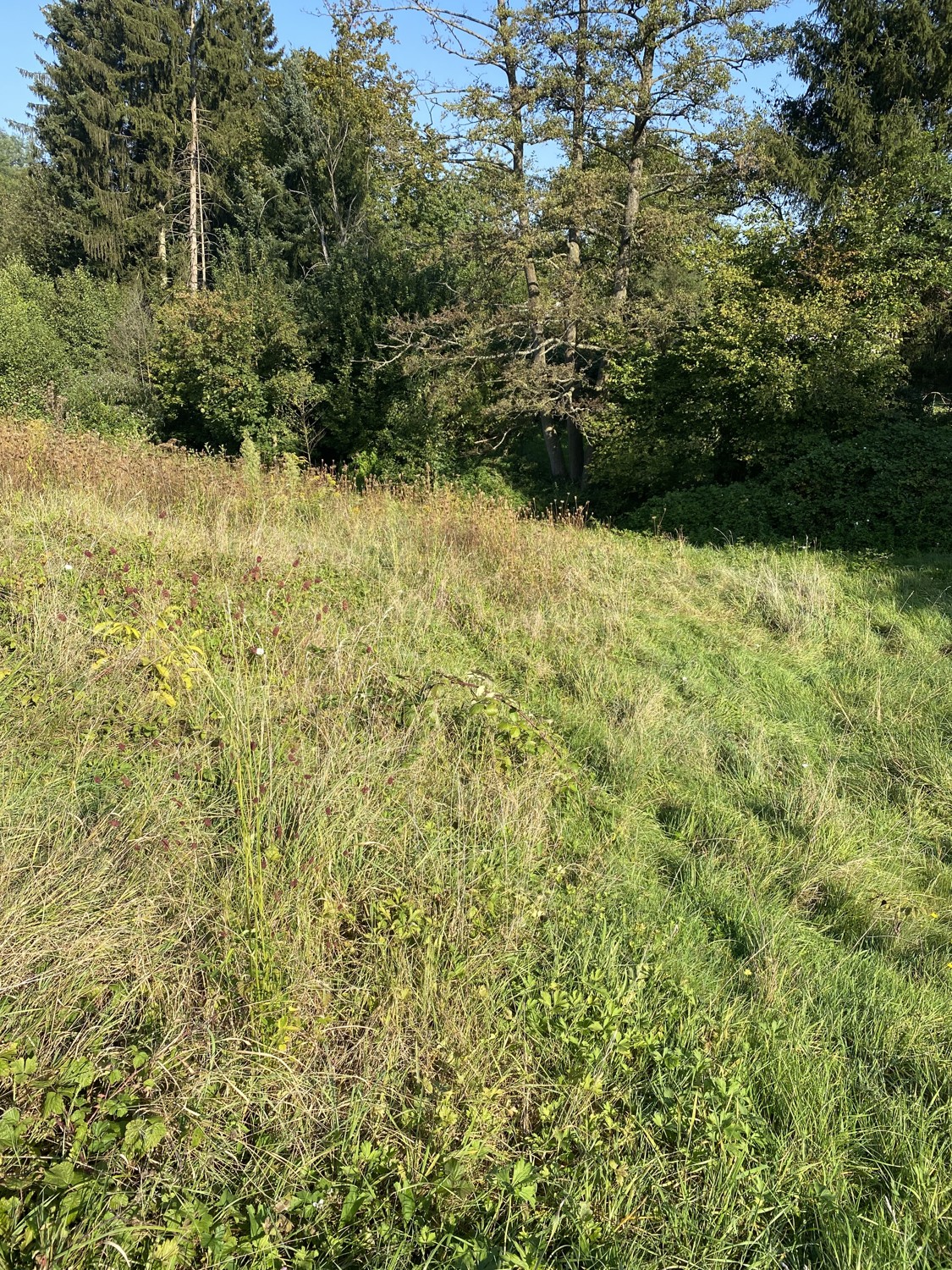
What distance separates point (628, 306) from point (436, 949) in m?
13.0

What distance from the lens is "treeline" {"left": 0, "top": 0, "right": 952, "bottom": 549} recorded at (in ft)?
37.4

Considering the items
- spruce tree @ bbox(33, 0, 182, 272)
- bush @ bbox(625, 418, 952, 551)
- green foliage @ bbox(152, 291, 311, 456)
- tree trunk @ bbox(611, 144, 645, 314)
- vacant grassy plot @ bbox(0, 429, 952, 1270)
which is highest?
spruce tree @ bbox(33, 0, 182, 272)

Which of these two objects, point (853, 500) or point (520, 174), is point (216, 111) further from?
point (853, 500)

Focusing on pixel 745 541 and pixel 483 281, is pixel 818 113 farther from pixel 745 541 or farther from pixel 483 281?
pixel 745 541

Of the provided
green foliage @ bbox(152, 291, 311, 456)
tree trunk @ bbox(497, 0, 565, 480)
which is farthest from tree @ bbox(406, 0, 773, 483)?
green foliage @ bbox(152, 291, 311, 456)

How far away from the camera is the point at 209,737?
11.3ft

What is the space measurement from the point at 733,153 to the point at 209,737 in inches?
537

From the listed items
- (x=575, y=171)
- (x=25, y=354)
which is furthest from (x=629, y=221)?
(x=25, y=354)

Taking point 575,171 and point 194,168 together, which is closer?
point 575,171

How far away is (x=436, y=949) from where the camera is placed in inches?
97.9

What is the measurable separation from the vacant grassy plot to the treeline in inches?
270

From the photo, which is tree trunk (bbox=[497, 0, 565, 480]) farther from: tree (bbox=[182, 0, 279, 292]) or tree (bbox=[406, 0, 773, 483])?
tree (bbox=[182, 0, 279, 292])

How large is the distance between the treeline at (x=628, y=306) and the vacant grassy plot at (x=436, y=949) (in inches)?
270

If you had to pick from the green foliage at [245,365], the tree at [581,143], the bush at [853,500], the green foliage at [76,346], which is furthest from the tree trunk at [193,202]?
the bush at [853,500]
